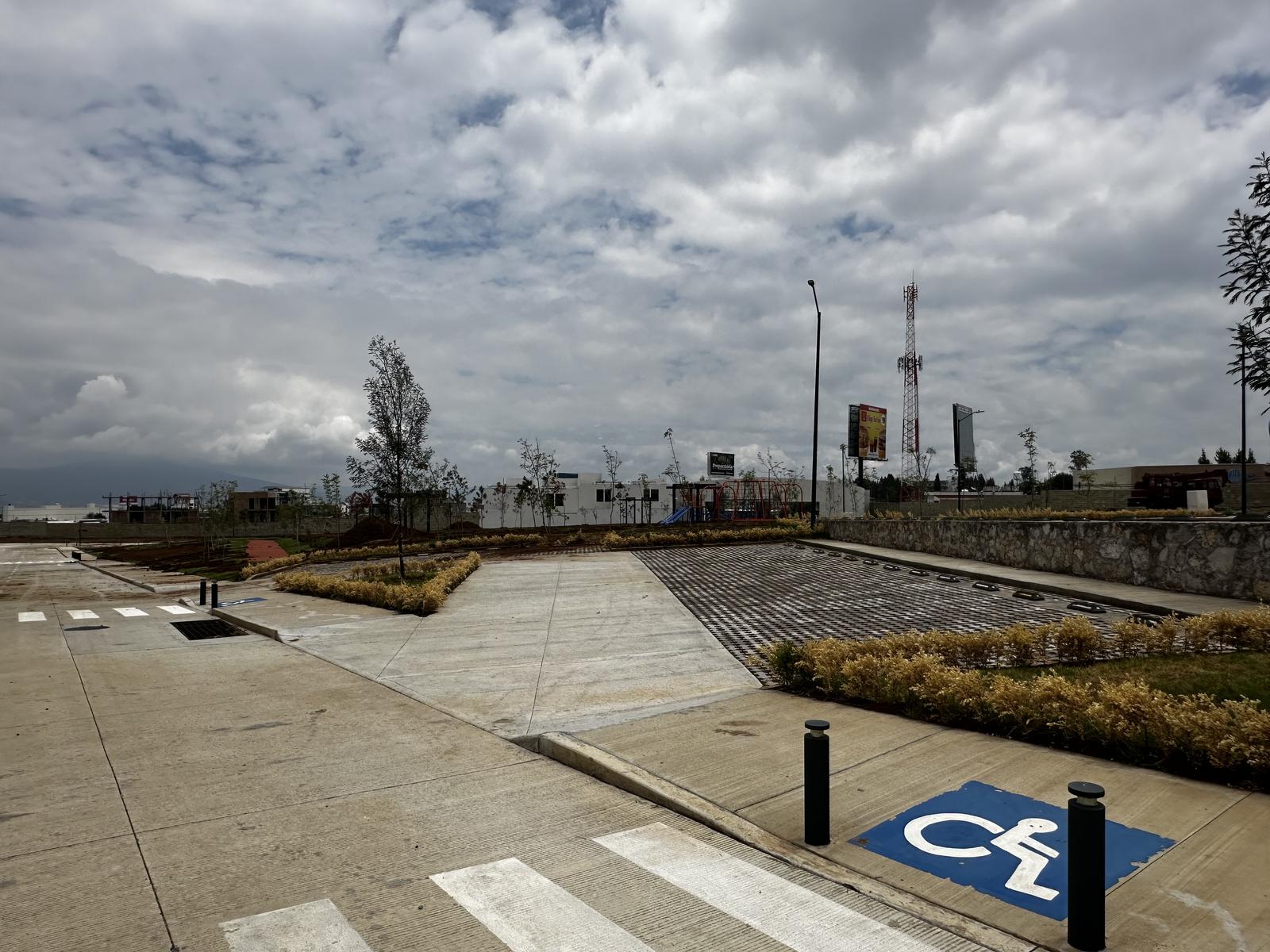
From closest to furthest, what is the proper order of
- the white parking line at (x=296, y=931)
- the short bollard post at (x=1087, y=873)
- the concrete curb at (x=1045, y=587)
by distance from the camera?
1. the short bollard post at (x=1087, y=873)
2. the white parking line at (x=296, y=931)
3. the concrete curb at (x=1045, y=587)

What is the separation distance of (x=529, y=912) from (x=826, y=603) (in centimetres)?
1154

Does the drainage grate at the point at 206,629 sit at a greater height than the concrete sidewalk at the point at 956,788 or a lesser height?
lesser

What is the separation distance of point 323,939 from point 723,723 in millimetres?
4471

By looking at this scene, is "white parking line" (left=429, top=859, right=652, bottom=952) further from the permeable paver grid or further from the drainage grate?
the drainage grate

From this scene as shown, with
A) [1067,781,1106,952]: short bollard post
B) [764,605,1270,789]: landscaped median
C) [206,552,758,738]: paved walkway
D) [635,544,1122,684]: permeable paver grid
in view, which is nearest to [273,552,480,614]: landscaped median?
[206,552,758,738]: paved walkway

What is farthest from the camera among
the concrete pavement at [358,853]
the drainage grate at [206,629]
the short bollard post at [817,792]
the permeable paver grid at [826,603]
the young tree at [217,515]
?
the young tree at [217,515]

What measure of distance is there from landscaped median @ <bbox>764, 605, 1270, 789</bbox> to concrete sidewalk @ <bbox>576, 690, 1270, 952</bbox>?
0.21m

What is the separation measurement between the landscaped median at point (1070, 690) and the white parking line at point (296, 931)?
536 centimetres

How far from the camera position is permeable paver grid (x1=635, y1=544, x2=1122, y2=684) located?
1245cm

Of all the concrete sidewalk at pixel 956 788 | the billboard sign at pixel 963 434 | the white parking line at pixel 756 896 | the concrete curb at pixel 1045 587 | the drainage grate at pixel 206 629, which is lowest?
the drainage grate at pixel 206 629

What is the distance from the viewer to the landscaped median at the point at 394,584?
17.0 meters

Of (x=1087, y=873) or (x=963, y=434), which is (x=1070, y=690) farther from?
(x=963, y=434)

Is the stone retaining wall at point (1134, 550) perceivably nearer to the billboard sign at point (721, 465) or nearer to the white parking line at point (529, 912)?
the white parking line at point (529, 912)

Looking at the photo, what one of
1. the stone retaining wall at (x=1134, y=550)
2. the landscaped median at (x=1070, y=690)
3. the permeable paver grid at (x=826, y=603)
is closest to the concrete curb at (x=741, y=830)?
the landscaped median at (x=1070, y=690)
